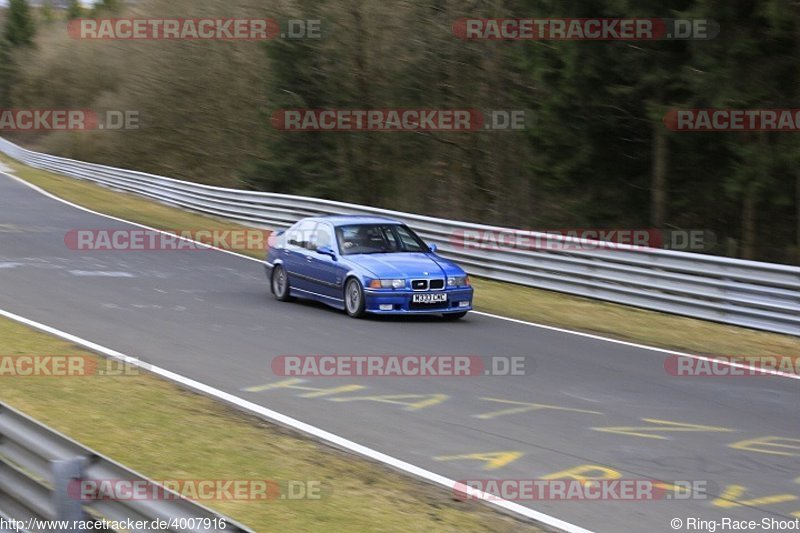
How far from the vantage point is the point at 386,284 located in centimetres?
1470

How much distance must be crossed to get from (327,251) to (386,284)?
1.53m

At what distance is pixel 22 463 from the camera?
5.47 meters

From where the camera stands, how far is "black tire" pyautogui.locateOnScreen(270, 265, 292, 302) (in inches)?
653

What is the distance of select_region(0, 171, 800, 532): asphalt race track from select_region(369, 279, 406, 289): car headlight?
59cm

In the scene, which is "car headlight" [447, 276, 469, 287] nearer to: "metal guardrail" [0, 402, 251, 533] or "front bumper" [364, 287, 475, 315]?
"front bumper" [364, 287, 475, 315]

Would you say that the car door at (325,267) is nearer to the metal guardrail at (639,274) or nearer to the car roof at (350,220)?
the car roof at (350,220)

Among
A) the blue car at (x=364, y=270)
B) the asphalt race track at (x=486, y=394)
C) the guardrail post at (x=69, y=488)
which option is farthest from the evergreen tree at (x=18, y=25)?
the guardrail post at (x=69, y=488)

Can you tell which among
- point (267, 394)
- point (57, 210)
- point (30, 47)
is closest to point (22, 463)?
point (267, 394)

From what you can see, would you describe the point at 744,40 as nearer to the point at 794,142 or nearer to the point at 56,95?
the point at 794,142

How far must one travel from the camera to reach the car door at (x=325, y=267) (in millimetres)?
15414

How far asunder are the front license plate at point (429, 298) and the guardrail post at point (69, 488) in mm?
10021

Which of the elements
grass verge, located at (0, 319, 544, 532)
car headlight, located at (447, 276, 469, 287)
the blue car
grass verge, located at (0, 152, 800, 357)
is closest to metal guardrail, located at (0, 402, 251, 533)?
grass verge, located at (0, 319, 544, 532)

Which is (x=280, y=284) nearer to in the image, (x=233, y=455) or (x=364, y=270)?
(x=364, y=270)

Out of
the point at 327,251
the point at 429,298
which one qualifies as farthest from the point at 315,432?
the point at 327,251
